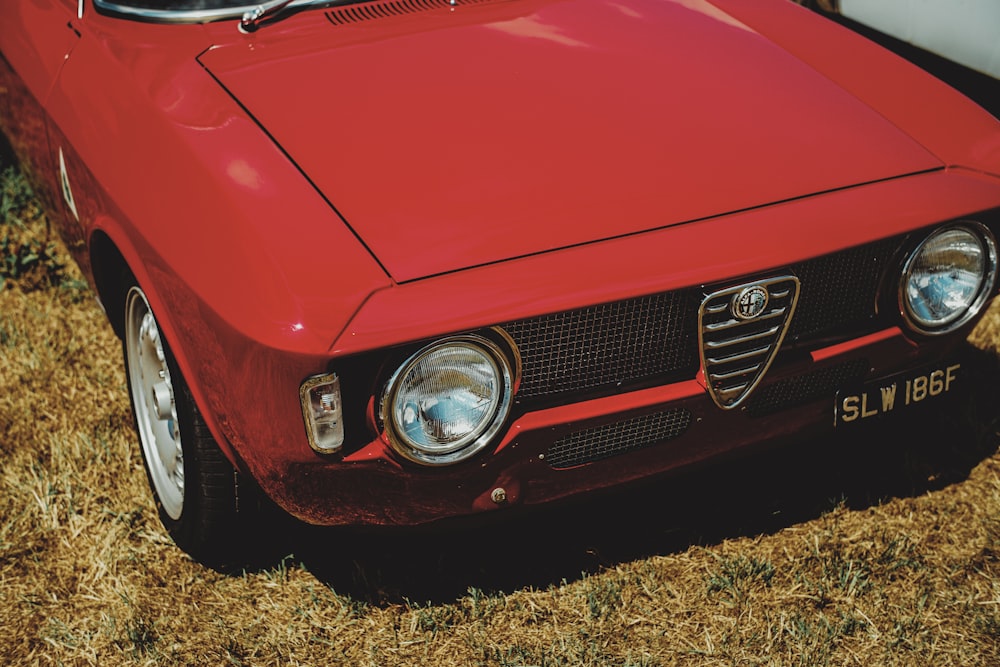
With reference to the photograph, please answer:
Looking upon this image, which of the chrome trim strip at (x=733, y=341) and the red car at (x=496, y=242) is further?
the chrome trim strip at (x=733, y=341)

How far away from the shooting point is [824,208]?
2.10 m

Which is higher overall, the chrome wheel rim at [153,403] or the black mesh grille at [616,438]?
the black mesh grille at [616,438]

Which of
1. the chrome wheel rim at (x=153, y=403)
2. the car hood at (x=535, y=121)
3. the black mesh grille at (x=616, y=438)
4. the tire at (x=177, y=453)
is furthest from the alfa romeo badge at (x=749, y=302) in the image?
the chrome wheel rim at (x=153, y=403)

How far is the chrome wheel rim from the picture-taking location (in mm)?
2564

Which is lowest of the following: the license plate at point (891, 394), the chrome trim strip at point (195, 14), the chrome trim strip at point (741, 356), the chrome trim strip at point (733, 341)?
the license plate at point (891, 394)

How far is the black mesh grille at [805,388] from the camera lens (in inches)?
87.0

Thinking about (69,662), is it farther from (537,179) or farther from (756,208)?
(756,208)

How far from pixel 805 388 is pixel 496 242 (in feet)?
2.49

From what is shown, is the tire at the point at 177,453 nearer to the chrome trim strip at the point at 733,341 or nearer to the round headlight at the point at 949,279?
the chrome trim strip at the point at 733,341

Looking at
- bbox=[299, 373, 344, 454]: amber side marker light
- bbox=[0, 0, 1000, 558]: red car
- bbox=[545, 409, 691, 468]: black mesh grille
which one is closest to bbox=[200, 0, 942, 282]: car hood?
bbox=[0, 0, 1000, 558]: red car

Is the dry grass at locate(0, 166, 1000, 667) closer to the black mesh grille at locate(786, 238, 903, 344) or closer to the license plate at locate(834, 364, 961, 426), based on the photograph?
the license plate at locate(834, 364, 961, 426)

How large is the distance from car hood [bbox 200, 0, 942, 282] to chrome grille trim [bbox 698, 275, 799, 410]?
14cm

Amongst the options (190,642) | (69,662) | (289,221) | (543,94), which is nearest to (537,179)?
(543,94)

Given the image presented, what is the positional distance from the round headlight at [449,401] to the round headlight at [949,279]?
890mm
